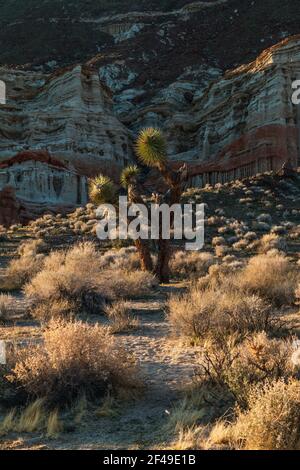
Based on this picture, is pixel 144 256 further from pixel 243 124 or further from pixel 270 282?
pixel 243 124

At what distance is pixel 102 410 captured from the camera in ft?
17.9

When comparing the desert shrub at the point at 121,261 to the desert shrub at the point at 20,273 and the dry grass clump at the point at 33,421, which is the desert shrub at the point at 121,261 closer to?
the desert shrub at the point at 20,273

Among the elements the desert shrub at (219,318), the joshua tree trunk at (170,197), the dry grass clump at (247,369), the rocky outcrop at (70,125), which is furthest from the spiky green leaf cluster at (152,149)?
the rocky outcrop at (70,125)

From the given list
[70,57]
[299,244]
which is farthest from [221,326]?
[70,57]

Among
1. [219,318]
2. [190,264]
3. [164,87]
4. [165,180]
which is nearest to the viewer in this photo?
[219,318]

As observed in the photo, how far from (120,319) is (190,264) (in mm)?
8913

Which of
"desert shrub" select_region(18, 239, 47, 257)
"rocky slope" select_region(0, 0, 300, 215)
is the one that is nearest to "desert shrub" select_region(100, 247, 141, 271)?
"desert shrub" select_region(18, 239, 47, 257)

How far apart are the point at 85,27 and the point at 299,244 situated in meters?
73.0

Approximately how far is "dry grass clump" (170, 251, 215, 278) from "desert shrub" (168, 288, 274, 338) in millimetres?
8189

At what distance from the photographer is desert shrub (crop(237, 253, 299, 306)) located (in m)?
11.3

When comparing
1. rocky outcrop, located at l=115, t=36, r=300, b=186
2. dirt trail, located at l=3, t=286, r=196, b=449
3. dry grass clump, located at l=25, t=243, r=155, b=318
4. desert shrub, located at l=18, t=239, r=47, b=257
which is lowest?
dirt trail, located at l=3, t=286, r=196, b=449

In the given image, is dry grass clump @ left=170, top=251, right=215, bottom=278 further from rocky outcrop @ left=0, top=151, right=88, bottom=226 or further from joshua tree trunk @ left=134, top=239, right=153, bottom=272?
rocky outcrop @ left=0, top=151, right=88, bottom=226

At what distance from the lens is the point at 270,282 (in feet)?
39.2

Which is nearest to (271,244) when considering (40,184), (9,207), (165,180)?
(165,180)
